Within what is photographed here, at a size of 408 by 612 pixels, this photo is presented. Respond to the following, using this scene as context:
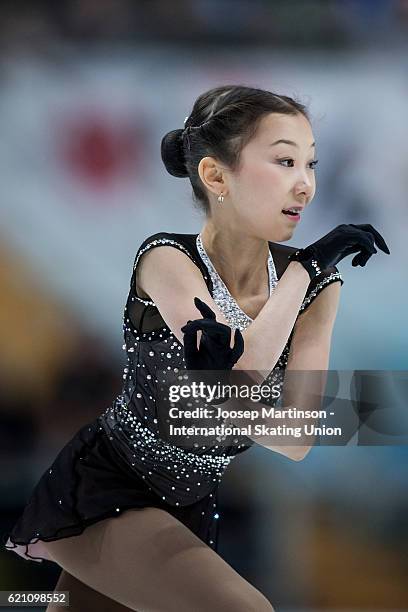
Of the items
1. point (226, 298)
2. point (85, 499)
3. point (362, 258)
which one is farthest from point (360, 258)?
point (85, 499)

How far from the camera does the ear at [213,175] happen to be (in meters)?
2.03

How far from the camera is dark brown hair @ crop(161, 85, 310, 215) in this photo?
2.00 meters

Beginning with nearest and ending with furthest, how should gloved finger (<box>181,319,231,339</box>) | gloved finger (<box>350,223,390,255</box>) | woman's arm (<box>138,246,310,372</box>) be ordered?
gloved finger (<box>181,319,231,339</box>) → woman's arm (<box>138,246,310,372</box>) → gloved finger (<box>350,223,390,255</box>)

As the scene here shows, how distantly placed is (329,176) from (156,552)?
107 centimetres

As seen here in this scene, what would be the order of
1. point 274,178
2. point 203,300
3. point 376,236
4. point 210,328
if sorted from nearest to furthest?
point 210,328
point 203,300
point 274,178
point 376,236

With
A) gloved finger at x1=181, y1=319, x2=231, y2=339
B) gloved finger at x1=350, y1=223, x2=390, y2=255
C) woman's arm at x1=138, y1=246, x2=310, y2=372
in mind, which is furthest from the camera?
gloved finger at x1=350, y1=223, x2=390, y2=255

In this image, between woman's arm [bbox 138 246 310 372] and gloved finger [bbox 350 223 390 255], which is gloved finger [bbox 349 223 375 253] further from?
woman's arm [bbox 138 246 310 372]

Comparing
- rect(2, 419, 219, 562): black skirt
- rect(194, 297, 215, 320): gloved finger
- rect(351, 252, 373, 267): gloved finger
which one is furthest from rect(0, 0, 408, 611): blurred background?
rect(194, 297, 215, 320): gloved finger

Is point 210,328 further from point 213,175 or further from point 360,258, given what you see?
point 360,258

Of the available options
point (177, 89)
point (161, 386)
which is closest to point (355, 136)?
point (177, 89)

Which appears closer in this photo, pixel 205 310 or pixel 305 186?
pixel 205 310

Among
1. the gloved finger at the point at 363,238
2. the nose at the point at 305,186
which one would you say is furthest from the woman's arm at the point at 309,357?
the nose at the point at 305,186

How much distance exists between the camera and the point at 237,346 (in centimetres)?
185

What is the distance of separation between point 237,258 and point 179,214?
205mm
